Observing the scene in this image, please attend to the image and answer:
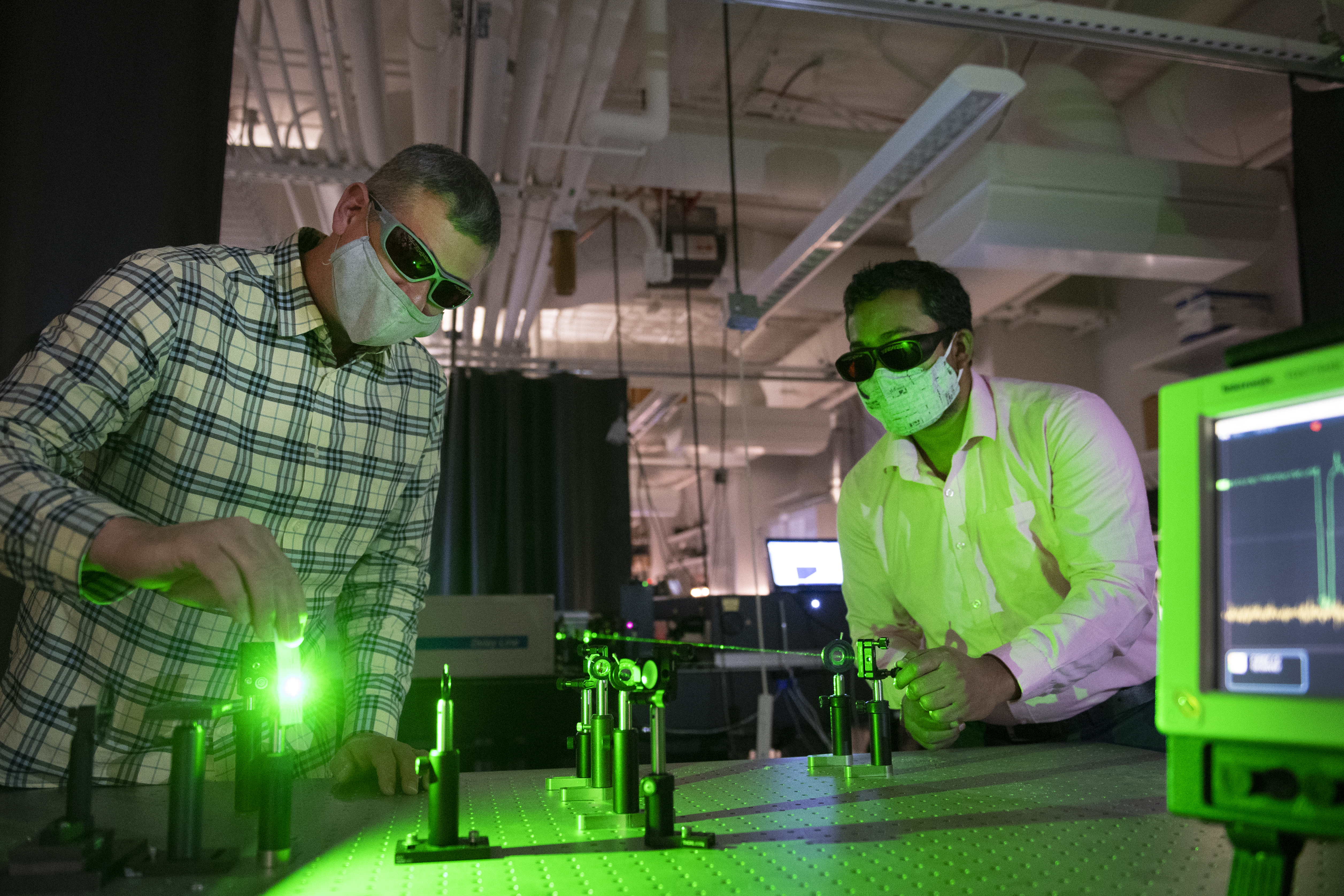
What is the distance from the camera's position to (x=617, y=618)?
407cm

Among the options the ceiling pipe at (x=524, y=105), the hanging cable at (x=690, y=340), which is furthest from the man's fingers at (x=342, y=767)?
Answer: the hanging cable at (x=690, y=340)

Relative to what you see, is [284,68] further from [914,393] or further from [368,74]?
[914,393]

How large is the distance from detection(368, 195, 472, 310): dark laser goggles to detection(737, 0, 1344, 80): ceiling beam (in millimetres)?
1808

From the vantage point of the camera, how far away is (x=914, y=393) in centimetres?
179

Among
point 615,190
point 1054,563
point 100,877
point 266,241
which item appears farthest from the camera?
point 615,190

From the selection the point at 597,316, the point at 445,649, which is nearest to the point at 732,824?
the point at 445,649

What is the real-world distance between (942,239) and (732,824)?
383 cm

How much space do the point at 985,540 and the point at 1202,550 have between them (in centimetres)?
120

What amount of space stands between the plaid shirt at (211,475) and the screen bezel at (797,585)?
136 inches

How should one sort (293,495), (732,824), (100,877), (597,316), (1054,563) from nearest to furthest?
(100,877) → (732,824) → (293,495) → (1054,563) → (597,316)

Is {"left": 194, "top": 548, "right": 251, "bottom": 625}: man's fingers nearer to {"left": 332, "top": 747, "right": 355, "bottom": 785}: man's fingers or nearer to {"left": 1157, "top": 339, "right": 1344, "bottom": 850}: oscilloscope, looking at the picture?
{"left": 332, "top": 747, "right": 355, "bottom": 785}: man's fingers

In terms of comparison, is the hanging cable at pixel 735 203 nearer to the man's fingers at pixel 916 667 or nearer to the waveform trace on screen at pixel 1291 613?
the man's fingers at pixel 916 667


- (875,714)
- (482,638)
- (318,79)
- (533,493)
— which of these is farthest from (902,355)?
(533,493)

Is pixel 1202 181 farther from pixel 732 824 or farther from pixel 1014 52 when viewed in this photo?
pixel 732 824
